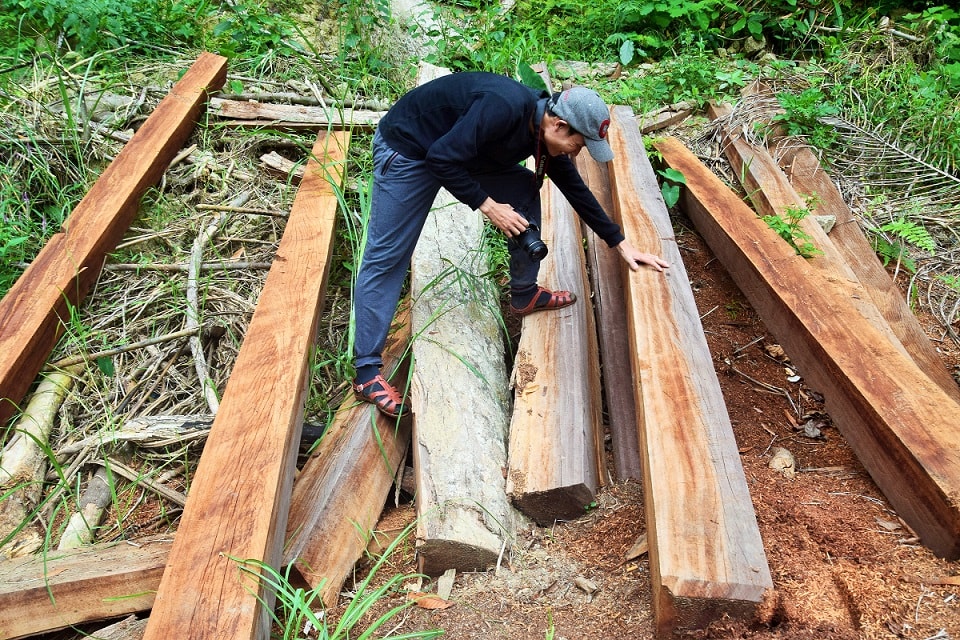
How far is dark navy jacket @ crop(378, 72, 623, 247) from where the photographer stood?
2.57m

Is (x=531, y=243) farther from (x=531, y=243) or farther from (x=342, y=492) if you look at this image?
(x=342, y=492)

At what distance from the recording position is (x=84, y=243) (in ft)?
11.3

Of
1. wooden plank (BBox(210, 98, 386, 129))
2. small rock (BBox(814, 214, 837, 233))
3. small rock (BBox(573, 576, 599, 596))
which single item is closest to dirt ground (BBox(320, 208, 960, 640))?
small rock (BBox(573, 576, 599, 596))

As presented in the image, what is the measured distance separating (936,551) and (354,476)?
190 centimetres

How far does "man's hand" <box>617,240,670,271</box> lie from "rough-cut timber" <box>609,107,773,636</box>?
38mm

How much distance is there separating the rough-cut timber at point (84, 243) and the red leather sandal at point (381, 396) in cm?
144

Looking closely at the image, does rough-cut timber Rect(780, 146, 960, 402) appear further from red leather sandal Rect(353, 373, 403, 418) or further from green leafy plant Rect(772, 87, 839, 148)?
red leather sandal Rect(353, 373, 403, 418)

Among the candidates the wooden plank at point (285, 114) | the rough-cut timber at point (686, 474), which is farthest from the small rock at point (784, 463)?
the wooden plank at point (285, 114)

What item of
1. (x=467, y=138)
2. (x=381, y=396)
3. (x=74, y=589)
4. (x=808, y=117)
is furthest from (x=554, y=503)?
(x=808, y=117)

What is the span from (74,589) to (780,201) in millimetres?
3801

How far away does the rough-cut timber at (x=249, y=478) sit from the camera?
1811 mm

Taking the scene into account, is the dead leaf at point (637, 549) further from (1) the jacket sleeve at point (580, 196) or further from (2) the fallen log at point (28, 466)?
(2) the fallen log at point (28, 466)

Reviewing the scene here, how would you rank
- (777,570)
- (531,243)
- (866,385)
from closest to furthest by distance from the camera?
(777,570) < (866,385) < (531,243)

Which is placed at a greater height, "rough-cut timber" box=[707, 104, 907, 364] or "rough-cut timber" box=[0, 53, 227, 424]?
"rough-cut timber" box=[0, 53, 227, 424]
